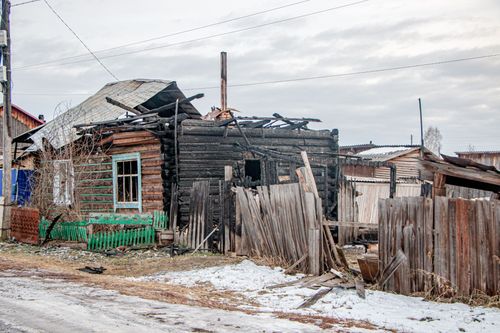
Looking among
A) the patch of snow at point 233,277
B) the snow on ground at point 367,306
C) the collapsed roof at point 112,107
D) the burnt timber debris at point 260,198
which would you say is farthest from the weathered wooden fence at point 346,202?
the collapsed roof at point 112,107

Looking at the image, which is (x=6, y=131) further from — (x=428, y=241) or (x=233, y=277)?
(x=428, y=241)

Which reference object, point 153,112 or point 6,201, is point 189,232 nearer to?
point 153,112

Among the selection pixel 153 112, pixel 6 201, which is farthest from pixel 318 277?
pixel 6 201

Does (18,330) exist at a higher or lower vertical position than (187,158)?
lower

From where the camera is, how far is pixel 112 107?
856 inches

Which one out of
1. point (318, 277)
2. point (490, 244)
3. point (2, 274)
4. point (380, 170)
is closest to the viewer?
point (490, 244)

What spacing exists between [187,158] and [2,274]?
7.06 meters

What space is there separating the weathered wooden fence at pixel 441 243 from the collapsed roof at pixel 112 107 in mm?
12271

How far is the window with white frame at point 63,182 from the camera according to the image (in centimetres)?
2014

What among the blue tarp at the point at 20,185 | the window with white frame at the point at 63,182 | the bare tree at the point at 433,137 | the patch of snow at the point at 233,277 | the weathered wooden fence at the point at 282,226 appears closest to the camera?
the patch of snow at the point at 233,277

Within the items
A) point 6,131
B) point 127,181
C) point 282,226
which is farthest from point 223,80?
point 282,226

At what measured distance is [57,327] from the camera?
7.03 m

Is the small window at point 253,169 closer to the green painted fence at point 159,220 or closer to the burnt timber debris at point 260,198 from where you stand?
the burnt timber debris at point 260,198

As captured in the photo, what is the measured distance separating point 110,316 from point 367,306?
3604mm
